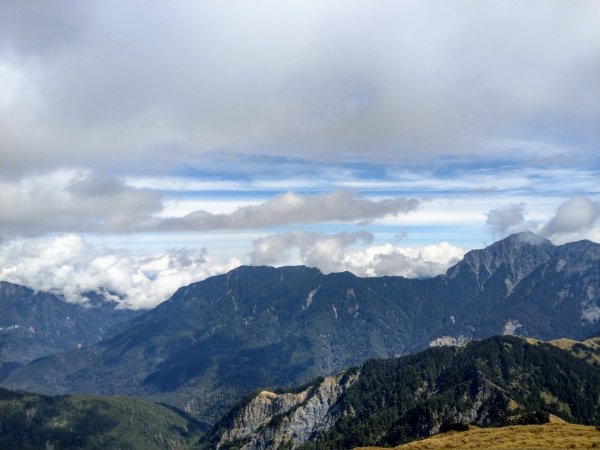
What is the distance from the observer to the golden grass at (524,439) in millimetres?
126812

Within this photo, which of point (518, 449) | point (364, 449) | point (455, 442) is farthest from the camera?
point (364, 449)

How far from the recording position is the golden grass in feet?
416

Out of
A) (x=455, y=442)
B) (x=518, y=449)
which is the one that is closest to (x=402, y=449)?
(x=455, y=442)

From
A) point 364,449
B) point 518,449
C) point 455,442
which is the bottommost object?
point 364,449

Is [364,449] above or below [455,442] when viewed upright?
below

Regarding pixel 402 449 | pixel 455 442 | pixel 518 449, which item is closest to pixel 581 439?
pixel 518 449

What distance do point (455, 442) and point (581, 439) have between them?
3636 cm

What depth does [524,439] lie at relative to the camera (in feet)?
458

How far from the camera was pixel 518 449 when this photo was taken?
125 metres

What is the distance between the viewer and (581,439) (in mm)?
→ 128875

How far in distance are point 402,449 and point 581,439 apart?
50965 mm

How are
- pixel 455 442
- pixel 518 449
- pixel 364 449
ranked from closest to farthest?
pixel 518 449
pixel 455 442
pixel 364 449

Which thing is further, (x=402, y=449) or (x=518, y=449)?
(x=402, y=449)

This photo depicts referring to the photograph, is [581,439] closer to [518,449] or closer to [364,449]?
[518,449]
